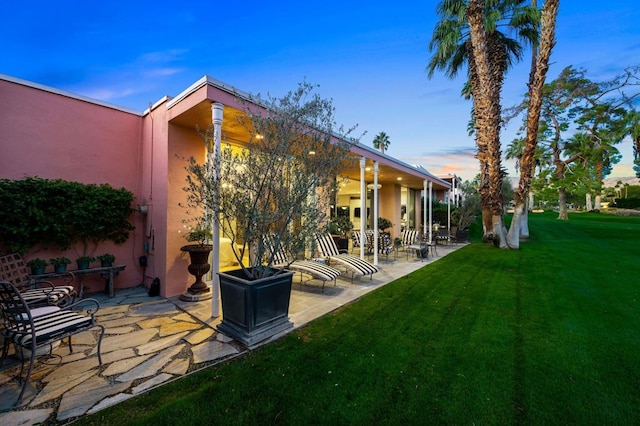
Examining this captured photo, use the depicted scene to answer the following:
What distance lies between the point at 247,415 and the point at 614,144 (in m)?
23.7

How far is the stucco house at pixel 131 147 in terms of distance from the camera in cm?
485

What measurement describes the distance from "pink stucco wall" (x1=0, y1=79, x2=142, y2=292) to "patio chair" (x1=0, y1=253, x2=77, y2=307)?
3.05 ft

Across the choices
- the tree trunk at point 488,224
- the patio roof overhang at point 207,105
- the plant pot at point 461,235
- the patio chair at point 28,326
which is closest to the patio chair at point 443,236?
the plant pot at point 461,235

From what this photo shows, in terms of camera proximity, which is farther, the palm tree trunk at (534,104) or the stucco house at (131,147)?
the palm tree trunk at (534,104)

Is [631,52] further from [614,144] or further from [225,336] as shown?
[225,336]

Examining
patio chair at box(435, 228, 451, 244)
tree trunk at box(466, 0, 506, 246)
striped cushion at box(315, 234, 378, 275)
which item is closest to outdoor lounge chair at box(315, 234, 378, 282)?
striped cushion at box(315, 234, 378, 275)

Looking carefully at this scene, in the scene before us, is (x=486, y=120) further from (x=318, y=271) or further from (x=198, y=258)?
(x=198, y=258)

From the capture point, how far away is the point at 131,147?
20.7 feet

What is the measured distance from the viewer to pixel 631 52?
45.9 feet

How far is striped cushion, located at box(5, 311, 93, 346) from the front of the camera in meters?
2.52

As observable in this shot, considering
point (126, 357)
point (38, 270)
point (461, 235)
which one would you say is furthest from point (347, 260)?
point (461, 235)

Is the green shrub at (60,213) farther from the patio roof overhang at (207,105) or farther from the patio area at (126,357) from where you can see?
the patio roof overhang at (207,105)

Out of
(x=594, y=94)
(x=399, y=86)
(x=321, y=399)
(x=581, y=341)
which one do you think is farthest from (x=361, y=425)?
(x=594, y=94)

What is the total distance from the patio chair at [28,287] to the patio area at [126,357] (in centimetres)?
Result: 63
